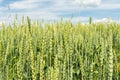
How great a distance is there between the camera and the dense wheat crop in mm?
5051

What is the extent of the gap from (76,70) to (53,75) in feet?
7.74

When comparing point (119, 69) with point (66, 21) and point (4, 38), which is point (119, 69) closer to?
point (66, 21)

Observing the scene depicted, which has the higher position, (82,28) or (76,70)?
(82,28)

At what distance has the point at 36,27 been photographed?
725 centimetres

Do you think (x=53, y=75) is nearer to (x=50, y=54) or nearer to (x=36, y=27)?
(x=50, y=54)

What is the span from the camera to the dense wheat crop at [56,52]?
5051 millimetres

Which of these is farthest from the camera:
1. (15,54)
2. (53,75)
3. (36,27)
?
(36,27)

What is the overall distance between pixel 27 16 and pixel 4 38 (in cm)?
83

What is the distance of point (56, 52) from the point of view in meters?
5.96

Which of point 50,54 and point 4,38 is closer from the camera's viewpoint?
point 50,54

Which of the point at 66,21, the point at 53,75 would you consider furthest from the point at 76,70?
the point at 53,75

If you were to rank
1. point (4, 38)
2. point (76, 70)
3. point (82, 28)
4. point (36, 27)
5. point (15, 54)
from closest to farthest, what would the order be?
point (76, 70) < point (15, 54) < point (4, 38) < point (36, 27) < point (82, 28)

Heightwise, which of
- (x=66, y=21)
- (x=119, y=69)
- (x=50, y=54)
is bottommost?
(x=119, y=69)

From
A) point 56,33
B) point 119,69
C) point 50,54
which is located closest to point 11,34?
point 56,33
